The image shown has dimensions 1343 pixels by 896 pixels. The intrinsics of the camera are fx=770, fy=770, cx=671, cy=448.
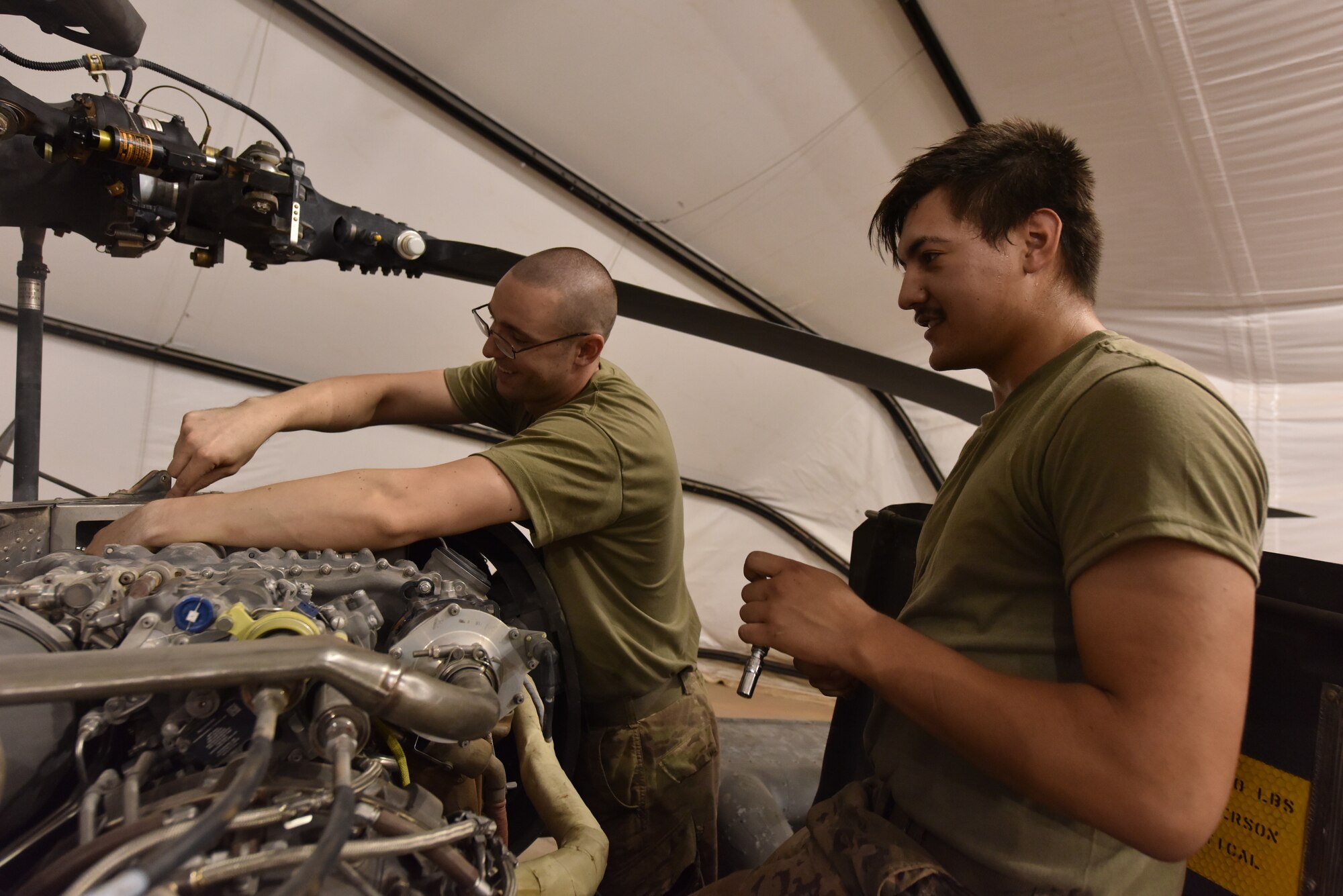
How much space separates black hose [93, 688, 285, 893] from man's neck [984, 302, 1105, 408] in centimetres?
79

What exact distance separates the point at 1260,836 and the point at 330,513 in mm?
1130

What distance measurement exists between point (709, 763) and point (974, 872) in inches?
29.0

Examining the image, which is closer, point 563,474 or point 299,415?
point 563,474

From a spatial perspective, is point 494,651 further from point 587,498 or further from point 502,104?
point 502,104

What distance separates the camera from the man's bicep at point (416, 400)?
1576 mm

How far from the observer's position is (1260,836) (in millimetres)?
811

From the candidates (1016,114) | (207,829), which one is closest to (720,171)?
(1016,114)

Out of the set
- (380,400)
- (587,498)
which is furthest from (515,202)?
(587,498)

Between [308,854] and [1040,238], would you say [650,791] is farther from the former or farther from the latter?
[1040,238]

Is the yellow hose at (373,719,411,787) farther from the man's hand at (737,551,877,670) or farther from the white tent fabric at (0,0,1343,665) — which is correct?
the white tent fabric at (0,0,1343,665)

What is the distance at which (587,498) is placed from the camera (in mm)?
1199

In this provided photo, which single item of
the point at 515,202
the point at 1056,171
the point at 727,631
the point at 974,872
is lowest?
the point at 727,631

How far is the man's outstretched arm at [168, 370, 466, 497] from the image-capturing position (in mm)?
1178

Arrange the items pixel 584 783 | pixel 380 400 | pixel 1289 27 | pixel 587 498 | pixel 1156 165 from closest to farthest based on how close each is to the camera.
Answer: pixel 587 498 → pixel 584 783 → pixel 380 400 → pixel 1289 27 → pixel 1156 165
